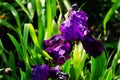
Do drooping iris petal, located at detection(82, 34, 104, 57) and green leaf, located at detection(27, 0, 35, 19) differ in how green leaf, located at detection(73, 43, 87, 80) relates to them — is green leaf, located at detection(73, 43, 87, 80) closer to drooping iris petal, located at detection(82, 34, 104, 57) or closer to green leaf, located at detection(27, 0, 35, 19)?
drooping iris petal, located at detection(82, 34, 104, 57)

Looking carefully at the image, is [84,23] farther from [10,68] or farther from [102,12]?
[102,12]

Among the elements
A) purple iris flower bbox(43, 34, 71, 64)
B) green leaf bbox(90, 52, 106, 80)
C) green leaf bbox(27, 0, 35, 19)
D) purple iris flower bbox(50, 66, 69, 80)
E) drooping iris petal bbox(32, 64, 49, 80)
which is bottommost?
green leaf bbox(90, 52, 106, 80)

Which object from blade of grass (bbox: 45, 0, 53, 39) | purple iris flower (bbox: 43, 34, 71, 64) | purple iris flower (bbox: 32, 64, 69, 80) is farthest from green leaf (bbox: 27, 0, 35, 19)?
purple iris flower (bbox: 32, 64, 69, 80)

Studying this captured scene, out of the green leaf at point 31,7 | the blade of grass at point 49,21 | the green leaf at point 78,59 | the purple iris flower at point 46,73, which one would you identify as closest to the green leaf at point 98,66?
the green leaf at point 78,59

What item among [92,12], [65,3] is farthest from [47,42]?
[92,12]

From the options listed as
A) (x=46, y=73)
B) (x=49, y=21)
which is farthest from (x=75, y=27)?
(x=49, y=21)

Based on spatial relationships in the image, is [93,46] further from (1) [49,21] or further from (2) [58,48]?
(1) [49,21]

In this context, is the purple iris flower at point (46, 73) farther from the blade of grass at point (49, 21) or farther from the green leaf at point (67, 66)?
the blade of grass at point (49, 21)

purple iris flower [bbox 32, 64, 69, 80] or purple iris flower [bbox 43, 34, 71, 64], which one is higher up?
purple iris flower [bbox 43, 34, 71, 64]
